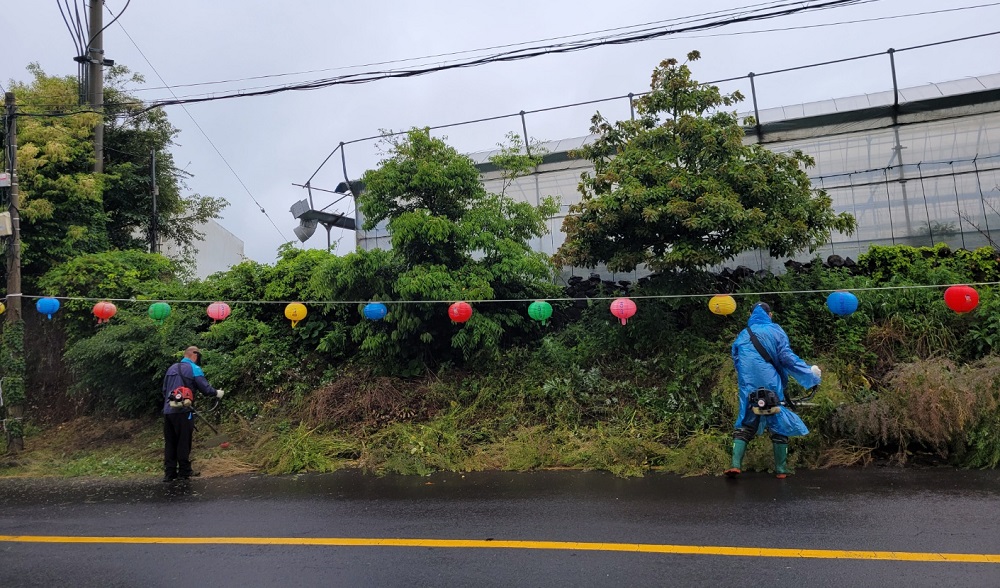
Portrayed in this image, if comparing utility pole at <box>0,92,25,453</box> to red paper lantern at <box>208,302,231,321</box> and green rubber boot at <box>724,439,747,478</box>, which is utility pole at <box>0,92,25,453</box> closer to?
red paper lantern at <box>208,302,231,321</box>

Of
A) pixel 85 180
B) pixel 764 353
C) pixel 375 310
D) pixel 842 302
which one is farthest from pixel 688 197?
pixel 85 180

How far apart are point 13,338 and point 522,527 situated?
10185 mm

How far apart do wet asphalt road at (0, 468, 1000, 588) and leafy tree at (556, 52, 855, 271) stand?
11.5 ft

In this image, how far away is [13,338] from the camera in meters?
11.1

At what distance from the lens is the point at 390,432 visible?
8.95 metres

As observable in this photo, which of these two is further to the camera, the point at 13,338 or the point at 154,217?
the point at 154,217

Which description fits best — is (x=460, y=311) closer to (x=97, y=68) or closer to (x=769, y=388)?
(x=769, y=388)

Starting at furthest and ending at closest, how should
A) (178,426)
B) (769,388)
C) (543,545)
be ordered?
(178,426) → (769,388) → (543,545)

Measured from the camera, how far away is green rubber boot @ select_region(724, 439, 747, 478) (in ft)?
21.4

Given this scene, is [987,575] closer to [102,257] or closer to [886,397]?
[886,397]

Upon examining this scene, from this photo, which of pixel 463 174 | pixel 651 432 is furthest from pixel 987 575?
pixel 463 174

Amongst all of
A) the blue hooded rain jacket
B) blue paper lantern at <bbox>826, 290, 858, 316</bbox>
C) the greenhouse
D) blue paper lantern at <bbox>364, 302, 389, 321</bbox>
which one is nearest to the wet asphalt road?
the blue hooded rain jacket

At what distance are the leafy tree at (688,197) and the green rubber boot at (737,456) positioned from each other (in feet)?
10.3

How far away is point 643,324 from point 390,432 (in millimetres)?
3973
